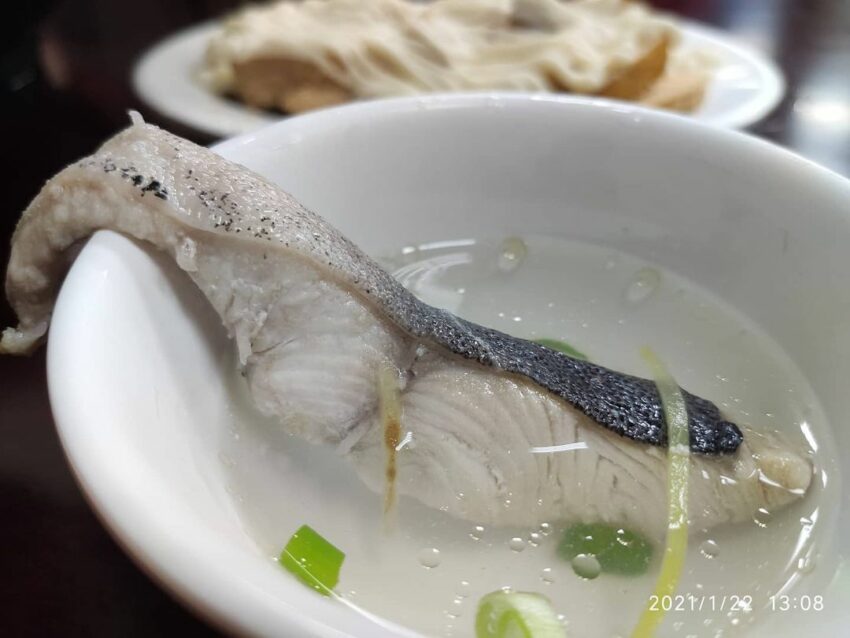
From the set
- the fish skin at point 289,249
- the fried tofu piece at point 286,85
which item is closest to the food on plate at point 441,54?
the fried tofu piece at point 286,85

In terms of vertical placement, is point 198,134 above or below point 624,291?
below

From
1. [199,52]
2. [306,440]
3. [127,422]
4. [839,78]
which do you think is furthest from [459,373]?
[839,78]

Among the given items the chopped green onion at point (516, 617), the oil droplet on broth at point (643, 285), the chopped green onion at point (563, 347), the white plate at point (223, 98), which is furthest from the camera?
the white plate at point (223, 98)

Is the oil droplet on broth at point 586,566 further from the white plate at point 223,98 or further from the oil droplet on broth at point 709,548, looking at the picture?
the white plate at point 223,98

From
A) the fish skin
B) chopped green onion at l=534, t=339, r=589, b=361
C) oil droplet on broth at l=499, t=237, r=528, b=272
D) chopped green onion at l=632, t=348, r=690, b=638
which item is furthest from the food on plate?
chopped green onion at l=632, t=348, r=690, b=638

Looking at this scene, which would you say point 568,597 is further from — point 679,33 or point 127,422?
point 679,33

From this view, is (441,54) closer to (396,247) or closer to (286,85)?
(286,85)
